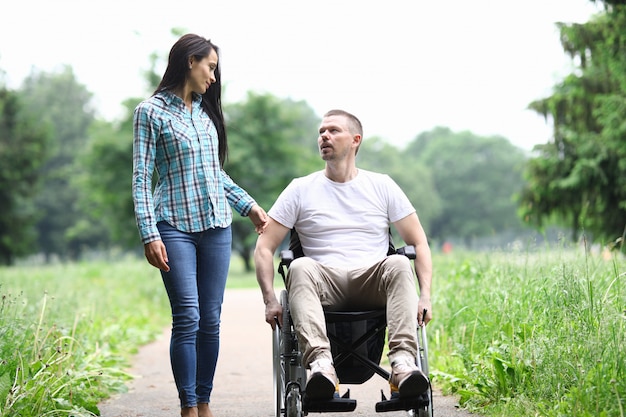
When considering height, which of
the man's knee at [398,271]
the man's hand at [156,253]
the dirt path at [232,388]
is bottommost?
the dirt path at [232,388]

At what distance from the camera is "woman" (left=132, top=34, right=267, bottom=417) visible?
11.6 ft

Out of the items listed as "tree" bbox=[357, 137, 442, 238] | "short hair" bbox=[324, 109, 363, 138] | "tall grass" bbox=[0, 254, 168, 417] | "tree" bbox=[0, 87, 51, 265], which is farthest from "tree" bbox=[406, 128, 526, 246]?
"short hair" bbox=[324, 109, 363, 138]

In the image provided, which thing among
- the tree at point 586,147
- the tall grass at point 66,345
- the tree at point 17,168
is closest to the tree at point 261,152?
the tree at point 17,168

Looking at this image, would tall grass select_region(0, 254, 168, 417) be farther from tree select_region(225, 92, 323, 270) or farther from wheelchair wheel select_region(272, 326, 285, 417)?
tree select_region(225, 92, 323, 270)

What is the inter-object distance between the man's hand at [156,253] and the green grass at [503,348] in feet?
2.70

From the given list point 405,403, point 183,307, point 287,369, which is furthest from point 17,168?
point 405,403

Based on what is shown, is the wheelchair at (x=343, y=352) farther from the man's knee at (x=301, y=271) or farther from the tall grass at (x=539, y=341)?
the tall grass at (x=539, y=341)

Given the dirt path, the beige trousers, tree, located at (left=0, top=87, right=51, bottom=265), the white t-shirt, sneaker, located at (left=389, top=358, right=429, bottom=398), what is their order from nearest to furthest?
sneaker, located at (left=389, top=358, right=429, bottom=398), the beige trousers, the white t-shirt, the dirt path, tree, located at (left=0, top=87, right=51, bottom=265)

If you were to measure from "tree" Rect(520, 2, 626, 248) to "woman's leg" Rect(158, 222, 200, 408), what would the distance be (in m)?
9.15

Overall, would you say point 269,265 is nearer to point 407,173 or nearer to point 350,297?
point 350,297

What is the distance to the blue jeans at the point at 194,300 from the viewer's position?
3545 mm

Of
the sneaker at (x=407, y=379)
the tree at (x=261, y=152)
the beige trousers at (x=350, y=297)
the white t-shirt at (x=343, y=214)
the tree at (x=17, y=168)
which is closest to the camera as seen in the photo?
the sneaker at (x=407, y=379)

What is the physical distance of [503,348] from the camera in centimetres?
412

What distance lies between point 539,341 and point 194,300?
156 cm
